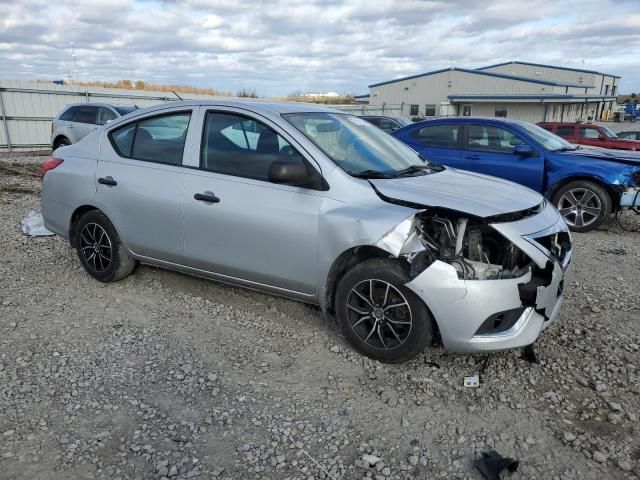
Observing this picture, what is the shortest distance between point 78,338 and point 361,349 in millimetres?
2176

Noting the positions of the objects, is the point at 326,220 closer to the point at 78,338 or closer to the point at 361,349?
the point at 361,349

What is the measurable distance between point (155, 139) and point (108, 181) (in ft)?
1.91

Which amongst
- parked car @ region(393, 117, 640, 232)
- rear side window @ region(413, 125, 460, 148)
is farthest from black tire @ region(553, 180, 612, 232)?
rear side window @ region(413, 125, 460, 148)

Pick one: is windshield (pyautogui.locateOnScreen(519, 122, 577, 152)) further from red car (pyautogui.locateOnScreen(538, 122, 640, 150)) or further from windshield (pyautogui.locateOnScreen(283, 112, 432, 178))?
red car (pyautogui.locateOnScreen(538, 122, 640, 150))

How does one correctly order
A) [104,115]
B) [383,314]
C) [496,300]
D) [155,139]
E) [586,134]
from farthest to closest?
[586,134]
[104,115]
[155,139]
[383,314]
[496,300]

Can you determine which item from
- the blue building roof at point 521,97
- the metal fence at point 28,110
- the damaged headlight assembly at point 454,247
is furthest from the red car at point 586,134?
the blue building roof at point 521,97

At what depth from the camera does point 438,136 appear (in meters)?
8.48

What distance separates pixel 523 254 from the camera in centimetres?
349

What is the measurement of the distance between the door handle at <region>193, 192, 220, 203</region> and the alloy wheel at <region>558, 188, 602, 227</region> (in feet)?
18.3

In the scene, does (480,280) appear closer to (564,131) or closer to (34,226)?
(34,226)

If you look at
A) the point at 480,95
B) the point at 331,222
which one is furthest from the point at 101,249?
the point at 480,95

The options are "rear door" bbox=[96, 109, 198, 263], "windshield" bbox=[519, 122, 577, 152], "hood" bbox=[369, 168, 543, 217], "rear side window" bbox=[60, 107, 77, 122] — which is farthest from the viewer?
"rear side window" bbox=[60, 107, 77, 122]

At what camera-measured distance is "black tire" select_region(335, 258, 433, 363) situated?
10.6ft

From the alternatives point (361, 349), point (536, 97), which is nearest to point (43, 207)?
point (361, 349)
